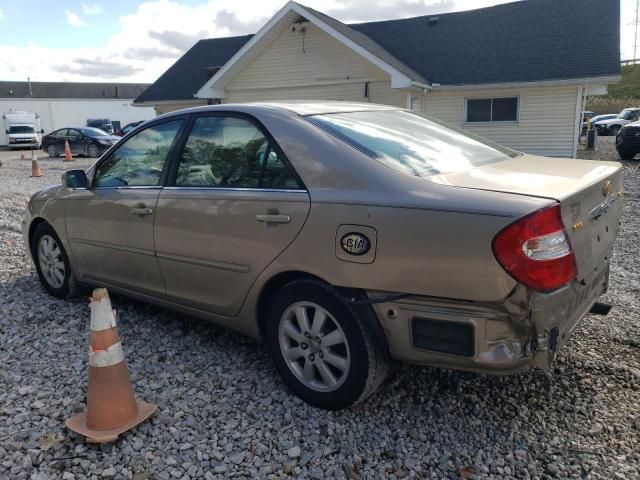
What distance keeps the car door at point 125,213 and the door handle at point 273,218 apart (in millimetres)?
1003

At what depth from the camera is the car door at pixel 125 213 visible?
3688 millimetres

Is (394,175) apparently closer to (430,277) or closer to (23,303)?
(430,277)

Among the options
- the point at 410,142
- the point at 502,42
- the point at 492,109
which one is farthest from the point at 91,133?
the point at 410,142

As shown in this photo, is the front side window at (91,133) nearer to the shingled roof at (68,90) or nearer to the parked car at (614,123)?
the parked car at (614,123)

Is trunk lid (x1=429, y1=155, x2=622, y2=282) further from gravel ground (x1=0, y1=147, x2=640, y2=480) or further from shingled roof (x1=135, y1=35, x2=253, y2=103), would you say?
shingled roof (x1=135, y1=35, x2=253, y2=103)

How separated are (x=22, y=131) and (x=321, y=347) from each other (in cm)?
4058

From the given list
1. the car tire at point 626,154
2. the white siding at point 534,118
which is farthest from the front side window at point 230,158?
the car tire at point 626,154

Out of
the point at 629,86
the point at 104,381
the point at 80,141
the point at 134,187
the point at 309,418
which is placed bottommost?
the point at 309,418

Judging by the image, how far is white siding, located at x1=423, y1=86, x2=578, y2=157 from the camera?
15.9 meters

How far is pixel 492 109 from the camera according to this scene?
54.9ft

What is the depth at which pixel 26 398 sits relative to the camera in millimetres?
3137

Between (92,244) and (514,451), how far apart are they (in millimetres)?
3312

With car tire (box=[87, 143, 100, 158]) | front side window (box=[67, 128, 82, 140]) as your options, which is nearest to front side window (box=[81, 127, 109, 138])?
front side window (box=[67, 128, 82, 140])

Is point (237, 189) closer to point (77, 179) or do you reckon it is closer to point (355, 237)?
point (355, 237)
